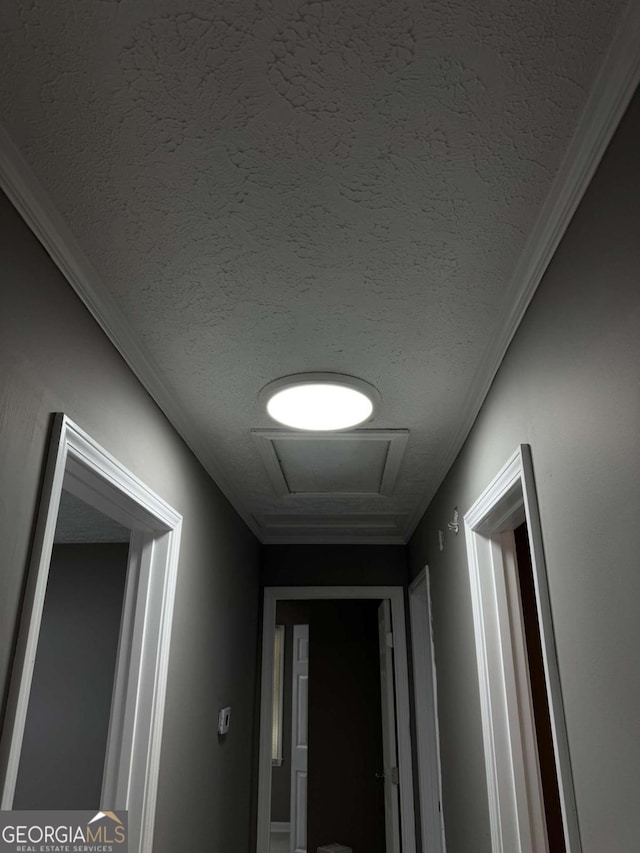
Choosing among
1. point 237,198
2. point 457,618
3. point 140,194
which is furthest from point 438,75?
point 457,618

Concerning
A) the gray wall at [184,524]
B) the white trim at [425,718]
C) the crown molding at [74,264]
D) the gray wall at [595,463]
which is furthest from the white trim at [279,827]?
the gray wall at [595,463]

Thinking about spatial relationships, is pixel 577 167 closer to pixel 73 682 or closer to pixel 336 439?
pixel 336 439

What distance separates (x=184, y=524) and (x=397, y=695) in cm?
234

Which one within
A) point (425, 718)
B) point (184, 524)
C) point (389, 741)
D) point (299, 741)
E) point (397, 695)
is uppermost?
point (184, 524)

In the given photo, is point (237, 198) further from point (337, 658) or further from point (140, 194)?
point (337, 658)

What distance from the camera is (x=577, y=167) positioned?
104cm

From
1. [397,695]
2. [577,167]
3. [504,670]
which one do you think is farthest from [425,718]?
[577,167]

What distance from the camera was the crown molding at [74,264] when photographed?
1.07 meters

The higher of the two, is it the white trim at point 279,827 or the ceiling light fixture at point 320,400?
the ceiling light fixture at point 320,400

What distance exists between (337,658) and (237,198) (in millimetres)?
4800

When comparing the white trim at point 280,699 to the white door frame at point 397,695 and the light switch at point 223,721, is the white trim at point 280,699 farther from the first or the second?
the light switch at point 223,721

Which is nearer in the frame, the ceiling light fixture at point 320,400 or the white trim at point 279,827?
the ceiling light fixture at point 320,400

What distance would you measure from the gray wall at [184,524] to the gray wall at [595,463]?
41.5 inches

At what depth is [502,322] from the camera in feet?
5.13
